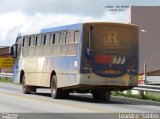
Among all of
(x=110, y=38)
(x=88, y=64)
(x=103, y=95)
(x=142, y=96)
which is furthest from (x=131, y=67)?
(x=142, y=96)

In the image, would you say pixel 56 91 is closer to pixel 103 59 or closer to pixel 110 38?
pixel 103 59

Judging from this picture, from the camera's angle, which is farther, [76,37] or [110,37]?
[76,37]

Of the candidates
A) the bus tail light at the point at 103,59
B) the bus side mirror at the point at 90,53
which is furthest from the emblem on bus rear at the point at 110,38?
the bus side mirror at the point at 90,53

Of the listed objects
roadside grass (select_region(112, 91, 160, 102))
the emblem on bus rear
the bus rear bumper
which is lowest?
roadside grass (select_region(112, 91, 160, 102))

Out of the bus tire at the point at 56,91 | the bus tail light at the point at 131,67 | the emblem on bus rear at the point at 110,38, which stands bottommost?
the bus tire at the point at 56,91

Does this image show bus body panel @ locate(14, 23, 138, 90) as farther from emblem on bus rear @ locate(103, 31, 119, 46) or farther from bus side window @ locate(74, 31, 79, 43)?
emblem on bus rear @ locate(103, 31, 119, 46)

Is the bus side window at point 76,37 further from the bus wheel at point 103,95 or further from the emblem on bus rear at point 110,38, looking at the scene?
the bus wheel at point 103,95

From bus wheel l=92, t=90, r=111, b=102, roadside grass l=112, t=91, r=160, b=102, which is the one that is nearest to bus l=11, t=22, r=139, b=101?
bus wheel l=92, t=90, r=111, b=102

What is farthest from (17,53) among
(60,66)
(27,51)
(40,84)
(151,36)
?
(151,36)

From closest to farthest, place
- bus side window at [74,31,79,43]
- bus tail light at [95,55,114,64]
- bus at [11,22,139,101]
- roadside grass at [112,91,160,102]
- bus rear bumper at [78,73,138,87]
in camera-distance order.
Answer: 1. bus rear bumper at [78,73,138,87]
2. bus at [11,22,139,101]
3. bus tail light at [95,55,114,64]
4. bus side window at [74,31,79,43]
5. roadside grass at [112,91,160,102]

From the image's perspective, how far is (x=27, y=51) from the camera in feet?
98.5

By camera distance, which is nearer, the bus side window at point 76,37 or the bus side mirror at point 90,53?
the bus side mirror at point 90,53

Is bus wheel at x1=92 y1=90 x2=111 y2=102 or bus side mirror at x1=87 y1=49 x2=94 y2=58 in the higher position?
bus side mirror at x1=87 y1=49 x2=94 y2=58

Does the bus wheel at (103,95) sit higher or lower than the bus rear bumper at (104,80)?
lower
